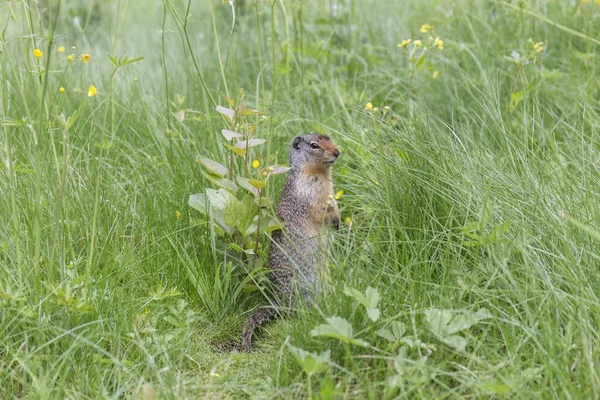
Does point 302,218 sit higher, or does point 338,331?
point 338,331

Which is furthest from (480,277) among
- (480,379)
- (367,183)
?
(367,183)

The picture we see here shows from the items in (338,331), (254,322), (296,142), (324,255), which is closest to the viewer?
(338,331)

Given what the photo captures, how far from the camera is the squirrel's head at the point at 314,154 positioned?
382 centimetres

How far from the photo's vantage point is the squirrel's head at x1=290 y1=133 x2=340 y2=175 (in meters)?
3.82

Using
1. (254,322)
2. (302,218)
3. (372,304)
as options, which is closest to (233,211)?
→ (302,218)

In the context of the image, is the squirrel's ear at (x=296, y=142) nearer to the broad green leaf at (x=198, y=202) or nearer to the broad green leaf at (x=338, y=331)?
the broad green leaf at (x=198, y=202)

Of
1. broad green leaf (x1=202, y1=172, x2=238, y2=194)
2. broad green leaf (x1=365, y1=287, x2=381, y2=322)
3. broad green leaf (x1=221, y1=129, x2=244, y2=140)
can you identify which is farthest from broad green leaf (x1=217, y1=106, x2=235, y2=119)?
broad green leaf (x1=365, y1=287, x2=381, y2=322)

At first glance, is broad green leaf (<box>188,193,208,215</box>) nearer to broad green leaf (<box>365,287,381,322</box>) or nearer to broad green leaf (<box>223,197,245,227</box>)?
broad green leaf (<box>223,197,245,227</box>)

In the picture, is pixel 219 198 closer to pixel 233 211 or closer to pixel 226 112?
pixel 233 211

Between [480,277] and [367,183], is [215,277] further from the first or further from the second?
[480,277]

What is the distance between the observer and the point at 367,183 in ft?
12.5

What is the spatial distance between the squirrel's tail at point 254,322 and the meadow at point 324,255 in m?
0.07

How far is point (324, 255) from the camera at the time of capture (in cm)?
335

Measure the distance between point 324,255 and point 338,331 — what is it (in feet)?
1.94
